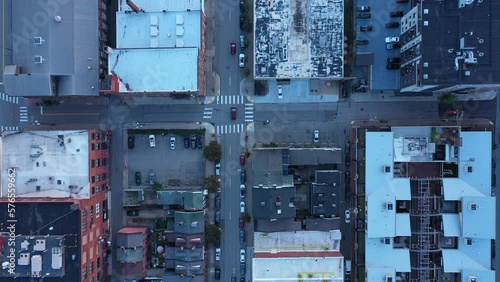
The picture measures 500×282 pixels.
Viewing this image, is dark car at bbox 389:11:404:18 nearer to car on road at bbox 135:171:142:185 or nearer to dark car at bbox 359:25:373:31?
dark car at bbox 359:25:373:31

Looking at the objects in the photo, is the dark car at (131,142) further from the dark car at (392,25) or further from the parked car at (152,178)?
the dark car at (392,25)

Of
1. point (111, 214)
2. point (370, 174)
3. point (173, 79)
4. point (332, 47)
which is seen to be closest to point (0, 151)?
point (111, 214)

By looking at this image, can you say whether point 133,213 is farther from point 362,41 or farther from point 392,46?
point 392,46

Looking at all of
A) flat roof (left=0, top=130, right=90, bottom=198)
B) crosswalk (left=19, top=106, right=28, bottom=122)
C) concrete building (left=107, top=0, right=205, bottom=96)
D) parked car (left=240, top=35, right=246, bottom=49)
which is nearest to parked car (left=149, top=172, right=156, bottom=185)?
flat roof (left=0, top=130, right=90, bottom=198)

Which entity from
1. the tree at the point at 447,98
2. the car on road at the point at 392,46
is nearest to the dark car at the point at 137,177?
the car on road at the point at 392,46

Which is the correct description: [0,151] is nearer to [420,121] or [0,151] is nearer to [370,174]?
[370,174]

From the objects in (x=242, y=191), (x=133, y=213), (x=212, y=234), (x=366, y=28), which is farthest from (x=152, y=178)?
(x=366, y=28)
